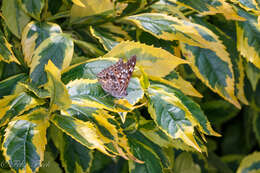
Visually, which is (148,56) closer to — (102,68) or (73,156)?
(102,68)

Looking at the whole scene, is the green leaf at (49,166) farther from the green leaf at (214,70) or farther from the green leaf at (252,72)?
the green leaf at (252,72)

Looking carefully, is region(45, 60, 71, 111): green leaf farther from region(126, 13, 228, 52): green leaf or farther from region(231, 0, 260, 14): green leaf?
region(231, 0, 260, 14): green leaf

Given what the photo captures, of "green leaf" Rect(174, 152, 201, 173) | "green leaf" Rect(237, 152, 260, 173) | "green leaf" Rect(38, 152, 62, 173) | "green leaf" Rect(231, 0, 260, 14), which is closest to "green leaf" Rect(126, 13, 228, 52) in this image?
"green leaf" Rect(231, 0, 260, 14)

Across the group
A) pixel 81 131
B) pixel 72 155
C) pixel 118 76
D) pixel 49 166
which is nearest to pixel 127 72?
pixel 118 76

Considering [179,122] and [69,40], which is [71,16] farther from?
[179,122]

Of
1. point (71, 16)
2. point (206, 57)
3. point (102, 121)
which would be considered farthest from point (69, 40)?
point (206, 57)
